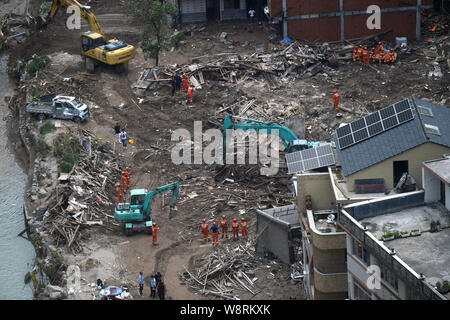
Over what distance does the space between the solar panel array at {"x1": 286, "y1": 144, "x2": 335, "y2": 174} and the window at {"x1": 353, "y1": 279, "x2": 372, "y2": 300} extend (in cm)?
788

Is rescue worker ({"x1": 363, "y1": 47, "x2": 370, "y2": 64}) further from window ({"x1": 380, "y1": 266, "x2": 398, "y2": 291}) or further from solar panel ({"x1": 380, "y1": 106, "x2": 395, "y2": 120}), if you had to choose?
window ({"x1": 380, "y1": 266, "x2": 398, "y2": 291})

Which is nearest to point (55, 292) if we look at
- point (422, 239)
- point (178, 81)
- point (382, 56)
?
point (422, 239)

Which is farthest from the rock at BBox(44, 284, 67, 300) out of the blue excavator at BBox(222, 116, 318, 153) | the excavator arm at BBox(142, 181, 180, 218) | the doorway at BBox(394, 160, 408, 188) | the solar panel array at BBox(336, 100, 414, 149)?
the doorway at BBox(394, 160, 408, 188)

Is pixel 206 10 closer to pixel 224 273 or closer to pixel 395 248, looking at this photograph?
pixel 224 273

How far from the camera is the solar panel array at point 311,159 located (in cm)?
3384

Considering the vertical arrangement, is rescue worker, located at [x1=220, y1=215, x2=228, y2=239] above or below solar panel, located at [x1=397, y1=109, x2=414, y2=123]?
below

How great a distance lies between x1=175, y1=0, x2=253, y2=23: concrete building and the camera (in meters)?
61.9

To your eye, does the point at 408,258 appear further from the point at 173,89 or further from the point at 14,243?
the point at 173,89

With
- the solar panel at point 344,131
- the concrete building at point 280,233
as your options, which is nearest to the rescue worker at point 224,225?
the concrete building at point 280,233

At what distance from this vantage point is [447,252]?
24422 millimetres

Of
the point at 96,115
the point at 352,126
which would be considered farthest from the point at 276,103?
the point at 352,126

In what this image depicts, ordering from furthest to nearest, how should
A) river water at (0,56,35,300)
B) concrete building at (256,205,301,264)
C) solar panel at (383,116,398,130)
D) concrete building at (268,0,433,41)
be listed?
concrete building at (268,0,433,41), river water at (0,56,35,300), concrete building at (256,205,301,264), solar panel at (383,116,398,130)

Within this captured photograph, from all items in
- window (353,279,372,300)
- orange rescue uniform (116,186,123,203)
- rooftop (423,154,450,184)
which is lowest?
orange rescue uniform (116,186,123,203)
